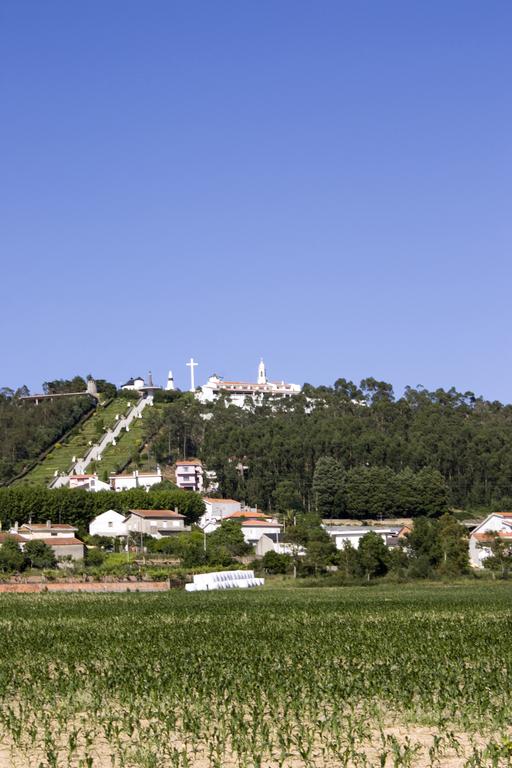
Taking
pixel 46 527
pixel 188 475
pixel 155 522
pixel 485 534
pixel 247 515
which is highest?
pixel 188 475

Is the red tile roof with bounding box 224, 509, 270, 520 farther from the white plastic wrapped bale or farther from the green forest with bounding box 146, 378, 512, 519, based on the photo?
the white plastic wrapped bale

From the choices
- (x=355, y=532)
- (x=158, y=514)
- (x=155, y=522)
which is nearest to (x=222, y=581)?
(x=355, y=532)

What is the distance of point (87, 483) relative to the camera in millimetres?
146125

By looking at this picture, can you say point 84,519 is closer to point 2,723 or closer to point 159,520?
point 159,520

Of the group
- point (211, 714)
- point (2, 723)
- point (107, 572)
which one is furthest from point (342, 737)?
point (107, 572)

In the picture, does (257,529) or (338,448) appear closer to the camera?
(257,529)

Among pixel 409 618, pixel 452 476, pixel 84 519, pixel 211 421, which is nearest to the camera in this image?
pixel 409 618

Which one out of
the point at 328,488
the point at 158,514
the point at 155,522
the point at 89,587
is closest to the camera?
the point at 89,587

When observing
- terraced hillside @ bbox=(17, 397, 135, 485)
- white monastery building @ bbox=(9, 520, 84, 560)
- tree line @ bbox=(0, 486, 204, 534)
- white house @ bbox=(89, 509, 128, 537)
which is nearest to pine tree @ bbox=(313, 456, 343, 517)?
tree line @ bbox=(0, 486, 204, 534)

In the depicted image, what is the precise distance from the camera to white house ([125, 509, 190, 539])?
117 meters

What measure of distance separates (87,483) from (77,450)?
31389mm

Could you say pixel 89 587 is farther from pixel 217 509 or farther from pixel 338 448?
pixel 338 448

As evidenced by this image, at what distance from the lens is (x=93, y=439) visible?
184m

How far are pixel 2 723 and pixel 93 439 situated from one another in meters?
166
